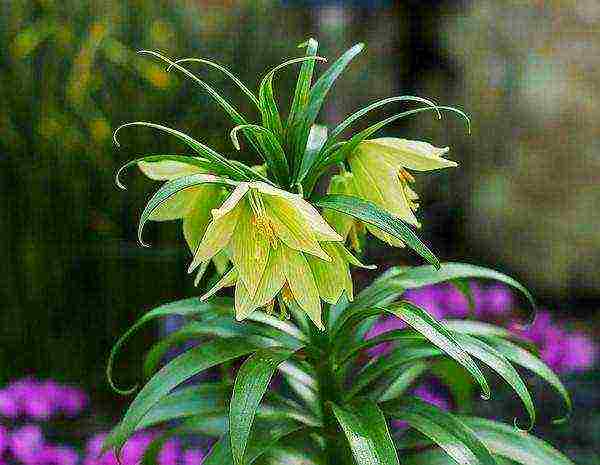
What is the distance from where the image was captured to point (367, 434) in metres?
1.09

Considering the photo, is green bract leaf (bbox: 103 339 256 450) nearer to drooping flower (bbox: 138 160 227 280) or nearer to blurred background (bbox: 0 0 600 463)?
drooping flower (bbox: 138 160 227 280)

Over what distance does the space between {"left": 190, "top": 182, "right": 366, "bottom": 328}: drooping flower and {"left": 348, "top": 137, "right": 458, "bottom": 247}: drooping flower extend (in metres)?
0.09

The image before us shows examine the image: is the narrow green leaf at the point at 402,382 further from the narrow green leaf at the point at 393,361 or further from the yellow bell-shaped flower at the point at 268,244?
the yellow bell-shaped flower at the point at 268,244

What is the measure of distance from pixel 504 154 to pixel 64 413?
1824mm

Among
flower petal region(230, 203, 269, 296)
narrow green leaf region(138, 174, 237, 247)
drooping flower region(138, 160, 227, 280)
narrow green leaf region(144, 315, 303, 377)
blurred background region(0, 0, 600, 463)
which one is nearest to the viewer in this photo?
narrow green leaf region(138, 174, 237, 247)

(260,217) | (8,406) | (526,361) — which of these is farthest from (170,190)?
(8,406)

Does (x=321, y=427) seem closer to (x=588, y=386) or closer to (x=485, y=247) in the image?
(x=588, y=386)

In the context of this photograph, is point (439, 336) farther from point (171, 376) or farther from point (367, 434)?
point (171, 376)

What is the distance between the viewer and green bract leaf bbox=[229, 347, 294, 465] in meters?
0.97

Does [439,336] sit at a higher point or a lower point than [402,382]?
higher

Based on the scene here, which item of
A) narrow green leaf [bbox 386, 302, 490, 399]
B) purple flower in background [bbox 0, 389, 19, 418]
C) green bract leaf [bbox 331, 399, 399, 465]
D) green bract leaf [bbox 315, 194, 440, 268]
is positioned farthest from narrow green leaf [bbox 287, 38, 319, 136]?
purple flower in background [bbox 0, 389, 19, 418]

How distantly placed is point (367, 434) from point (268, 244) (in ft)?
0.80

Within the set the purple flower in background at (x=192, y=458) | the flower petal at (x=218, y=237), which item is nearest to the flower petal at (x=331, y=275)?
the flower petal at (x=218, y=237)

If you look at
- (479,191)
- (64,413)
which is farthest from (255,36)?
(479,191)
